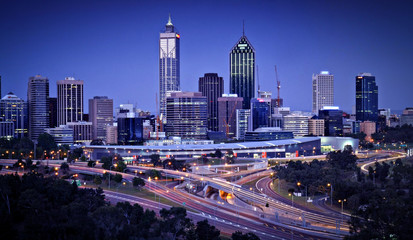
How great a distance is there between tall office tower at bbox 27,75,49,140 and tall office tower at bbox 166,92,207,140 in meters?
46.3

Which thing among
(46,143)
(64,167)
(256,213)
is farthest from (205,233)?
(46,143)

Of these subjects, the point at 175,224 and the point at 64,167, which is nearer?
the point at 175,224

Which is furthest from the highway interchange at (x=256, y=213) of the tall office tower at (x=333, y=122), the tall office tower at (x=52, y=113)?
the tall office tower at (x=52, y=113)

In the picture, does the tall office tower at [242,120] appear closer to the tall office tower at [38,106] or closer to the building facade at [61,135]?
the building facade at [61,135]

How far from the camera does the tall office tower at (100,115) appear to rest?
623 feet

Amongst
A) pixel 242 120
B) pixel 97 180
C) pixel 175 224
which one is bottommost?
pixel 175 224

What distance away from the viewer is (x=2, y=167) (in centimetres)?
7569

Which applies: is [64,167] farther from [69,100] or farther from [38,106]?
[69,100]

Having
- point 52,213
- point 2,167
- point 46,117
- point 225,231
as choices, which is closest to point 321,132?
point 46,117

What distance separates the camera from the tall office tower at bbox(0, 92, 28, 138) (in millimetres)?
168750

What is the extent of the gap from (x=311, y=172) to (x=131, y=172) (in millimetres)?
30530

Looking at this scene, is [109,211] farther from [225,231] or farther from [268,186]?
[268,186]

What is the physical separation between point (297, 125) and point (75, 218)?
154402 millimetres

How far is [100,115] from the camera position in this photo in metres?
192
